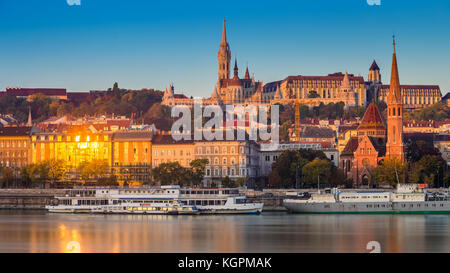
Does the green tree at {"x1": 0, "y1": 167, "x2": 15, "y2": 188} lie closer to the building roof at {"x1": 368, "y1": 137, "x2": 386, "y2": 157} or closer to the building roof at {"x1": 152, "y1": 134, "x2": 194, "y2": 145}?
the building roof at {"x1": 152, "y1": 134, "x2": 194, "y2": 145}

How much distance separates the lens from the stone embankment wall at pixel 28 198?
8294 centimetres

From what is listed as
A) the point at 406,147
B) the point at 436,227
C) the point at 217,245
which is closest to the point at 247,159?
the point at 406,147

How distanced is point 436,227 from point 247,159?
137 ft

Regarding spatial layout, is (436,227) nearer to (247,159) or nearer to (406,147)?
(247,159)

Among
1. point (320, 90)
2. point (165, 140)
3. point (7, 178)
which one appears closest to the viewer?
point (7, 178)

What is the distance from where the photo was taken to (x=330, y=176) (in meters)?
92.5

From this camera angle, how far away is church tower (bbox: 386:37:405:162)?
102 meters

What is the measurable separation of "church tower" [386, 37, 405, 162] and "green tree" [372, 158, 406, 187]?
22.4 ft

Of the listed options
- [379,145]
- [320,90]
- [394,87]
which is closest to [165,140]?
[379,145]

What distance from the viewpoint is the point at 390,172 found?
298ft

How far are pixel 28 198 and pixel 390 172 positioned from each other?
34.3 m

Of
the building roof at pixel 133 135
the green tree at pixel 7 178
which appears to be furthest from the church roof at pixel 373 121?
the green tree at pixel 7 178

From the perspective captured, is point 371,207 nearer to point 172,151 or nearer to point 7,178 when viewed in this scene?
point 172,151
